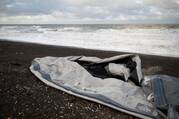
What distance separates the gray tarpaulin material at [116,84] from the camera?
3651 mm

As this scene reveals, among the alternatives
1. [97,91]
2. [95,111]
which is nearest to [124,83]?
[97,91]

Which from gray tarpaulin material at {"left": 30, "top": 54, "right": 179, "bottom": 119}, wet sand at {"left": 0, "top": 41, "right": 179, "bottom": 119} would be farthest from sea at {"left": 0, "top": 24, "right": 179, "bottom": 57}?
wet sand at {"left": 0, "top": 41, "right": 179, "bottom": 119}

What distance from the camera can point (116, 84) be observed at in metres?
4.42

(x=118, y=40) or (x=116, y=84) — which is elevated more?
(x=116, y=84)

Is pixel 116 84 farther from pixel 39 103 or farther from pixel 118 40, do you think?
pixel 118 40

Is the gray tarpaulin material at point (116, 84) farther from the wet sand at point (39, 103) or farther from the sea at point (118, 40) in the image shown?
the sea at point (118, 40)

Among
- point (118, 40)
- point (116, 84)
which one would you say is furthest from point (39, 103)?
point (118, 40)

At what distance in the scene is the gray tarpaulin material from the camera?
365cm

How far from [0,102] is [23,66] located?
267cm

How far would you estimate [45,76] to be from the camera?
516cm

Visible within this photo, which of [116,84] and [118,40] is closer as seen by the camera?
[116,84]

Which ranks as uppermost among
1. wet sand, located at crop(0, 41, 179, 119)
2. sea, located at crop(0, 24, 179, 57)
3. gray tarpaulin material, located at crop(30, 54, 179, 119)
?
gray tarpaulin material, located at crop(30, 54, 179, 119)

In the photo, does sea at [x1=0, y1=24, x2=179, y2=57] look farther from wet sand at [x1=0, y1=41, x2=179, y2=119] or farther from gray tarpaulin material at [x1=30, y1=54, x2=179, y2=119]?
wet sand at [x1=0, y1=41, x2=179, y2=119]

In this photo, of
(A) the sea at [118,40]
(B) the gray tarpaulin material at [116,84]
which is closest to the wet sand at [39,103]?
(B) the gray tarpaulin material at [116,84]
